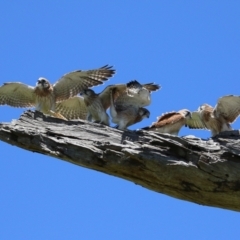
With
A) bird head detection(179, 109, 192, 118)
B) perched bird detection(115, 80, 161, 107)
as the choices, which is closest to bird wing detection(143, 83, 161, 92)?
perched bird detection(115, 80, 161, 107)

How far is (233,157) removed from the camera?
14125 mm

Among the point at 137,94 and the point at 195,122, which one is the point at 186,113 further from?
the point at 195,122

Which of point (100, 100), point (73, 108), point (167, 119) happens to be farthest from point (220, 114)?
point (73, 108)

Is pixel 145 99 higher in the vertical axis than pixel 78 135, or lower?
higher

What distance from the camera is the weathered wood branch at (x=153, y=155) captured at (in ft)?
46.4

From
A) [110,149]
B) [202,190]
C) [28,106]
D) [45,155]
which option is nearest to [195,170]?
[202,190]

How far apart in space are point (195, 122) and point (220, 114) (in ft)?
4.41

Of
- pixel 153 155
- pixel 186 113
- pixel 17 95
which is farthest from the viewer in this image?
pixel 17 95

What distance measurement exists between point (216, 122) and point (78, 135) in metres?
3.42

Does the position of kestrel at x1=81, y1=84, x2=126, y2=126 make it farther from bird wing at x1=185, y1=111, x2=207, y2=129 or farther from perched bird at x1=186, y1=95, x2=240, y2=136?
bird wing at x1=185, y1=111, x2=207, y2=129

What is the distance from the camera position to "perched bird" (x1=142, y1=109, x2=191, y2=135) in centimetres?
1619

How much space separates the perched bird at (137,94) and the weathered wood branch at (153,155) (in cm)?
104

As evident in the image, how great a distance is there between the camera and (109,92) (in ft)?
53.1

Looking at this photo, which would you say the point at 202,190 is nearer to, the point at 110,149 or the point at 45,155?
the point at 110,149
